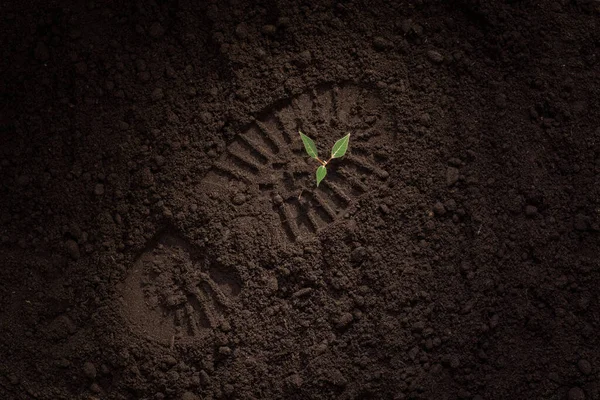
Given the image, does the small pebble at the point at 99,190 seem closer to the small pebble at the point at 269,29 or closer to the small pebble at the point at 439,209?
the small pebble at the point at 269,29

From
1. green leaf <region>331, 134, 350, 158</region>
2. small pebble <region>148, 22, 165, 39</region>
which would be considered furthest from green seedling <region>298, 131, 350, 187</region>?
small pebble <region>148, 22, 165, 39</region>

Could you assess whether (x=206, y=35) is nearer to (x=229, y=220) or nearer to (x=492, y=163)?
(x=229, y=220)

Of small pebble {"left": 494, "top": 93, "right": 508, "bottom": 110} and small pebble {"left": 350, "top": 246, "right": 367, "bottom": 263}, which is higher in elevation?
small pebble {"left": 494, "top": 93, "right": 508, "bottom": 110}

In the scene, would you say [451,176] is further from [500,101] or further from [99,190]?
[99,190]

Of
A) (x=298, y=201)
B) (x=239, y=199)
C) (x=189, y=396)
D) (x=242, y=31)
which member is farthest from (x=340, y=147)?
(x=189, y=396)

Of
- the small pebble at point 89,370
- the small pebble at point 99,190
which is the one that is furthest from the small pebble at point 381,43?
the small pebble at point 89,370

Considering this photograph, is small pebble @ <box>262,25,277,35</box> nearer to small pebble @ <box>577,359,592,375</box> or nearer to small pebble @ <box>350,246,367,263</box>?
small pebble @ <box>350,246,367,263</box>

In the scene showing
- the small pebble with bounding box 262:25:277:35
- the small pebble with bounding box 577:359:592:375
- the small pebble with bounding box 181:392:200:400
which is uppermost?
the small pebble with bounding box 262:25:277:35

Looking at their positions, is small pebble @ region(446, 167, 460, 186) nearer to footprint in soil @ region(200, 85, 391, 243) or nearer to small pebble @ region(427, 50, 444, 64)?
footprint in soil @ region(200, 85, 391, 243)
